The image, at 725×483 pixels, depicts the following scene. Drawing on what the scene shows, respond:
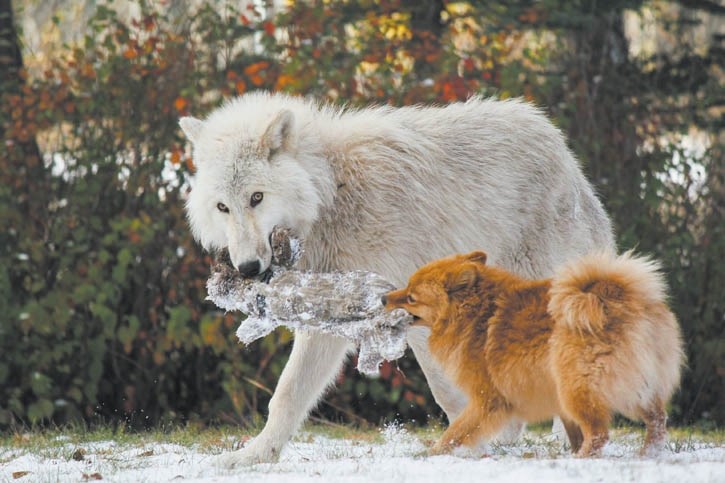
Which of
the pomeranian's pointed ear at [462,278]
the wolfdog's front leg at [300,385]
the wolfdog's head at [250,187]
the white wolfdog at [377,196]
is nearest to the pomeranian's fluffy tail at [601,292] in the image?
the pomeranian's pointed ear at [462,278]

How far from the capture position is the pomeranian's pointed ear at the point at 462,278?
200 inches

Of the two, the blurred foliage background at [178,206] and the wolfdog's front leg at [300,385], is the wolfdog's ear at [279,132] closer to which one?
the wolfdog's front leg at [300,385]

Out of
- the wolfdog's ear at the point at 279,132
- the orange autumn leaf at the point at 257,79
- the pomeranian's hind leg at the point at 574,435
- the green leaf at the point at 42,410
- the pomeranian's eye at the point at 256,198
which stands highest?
the orange autumn leaf at the point at 257,79

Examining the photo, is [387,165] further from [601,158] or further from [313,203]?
[601,158]

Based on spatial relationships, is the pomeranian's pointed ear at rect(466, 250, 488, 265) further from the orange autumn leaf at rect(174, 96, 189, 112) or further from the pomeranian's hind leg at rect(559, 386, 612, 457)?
the orange autumn leaf at rect(174, 96, 189, 112)

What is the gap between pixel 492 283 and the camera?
513 centimetres

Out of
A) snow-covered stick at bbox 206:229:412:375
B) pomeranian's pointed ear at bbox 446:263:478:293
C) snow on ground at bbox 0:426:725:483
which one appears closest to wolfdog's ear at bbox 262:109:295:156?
snow-covered stick at bbox 206:229:412:375

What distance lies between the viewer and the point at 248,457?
5.41 meters

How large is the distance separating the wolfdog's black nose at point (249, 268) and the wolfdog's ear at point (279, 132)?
0.77 m

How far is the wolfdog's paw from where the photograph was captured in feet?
17.5

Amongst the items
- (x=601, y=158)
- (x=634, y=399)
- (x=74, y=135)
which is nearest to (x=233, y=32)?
(x=74, y=135)

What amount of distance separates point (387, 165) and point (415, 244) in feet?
1.64

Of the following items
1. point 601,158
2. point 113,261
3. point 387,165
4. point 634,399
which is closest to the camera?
point 634,399

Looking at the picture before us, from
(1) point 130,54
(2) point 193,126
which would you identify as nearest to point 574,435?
(2) point 193,126
